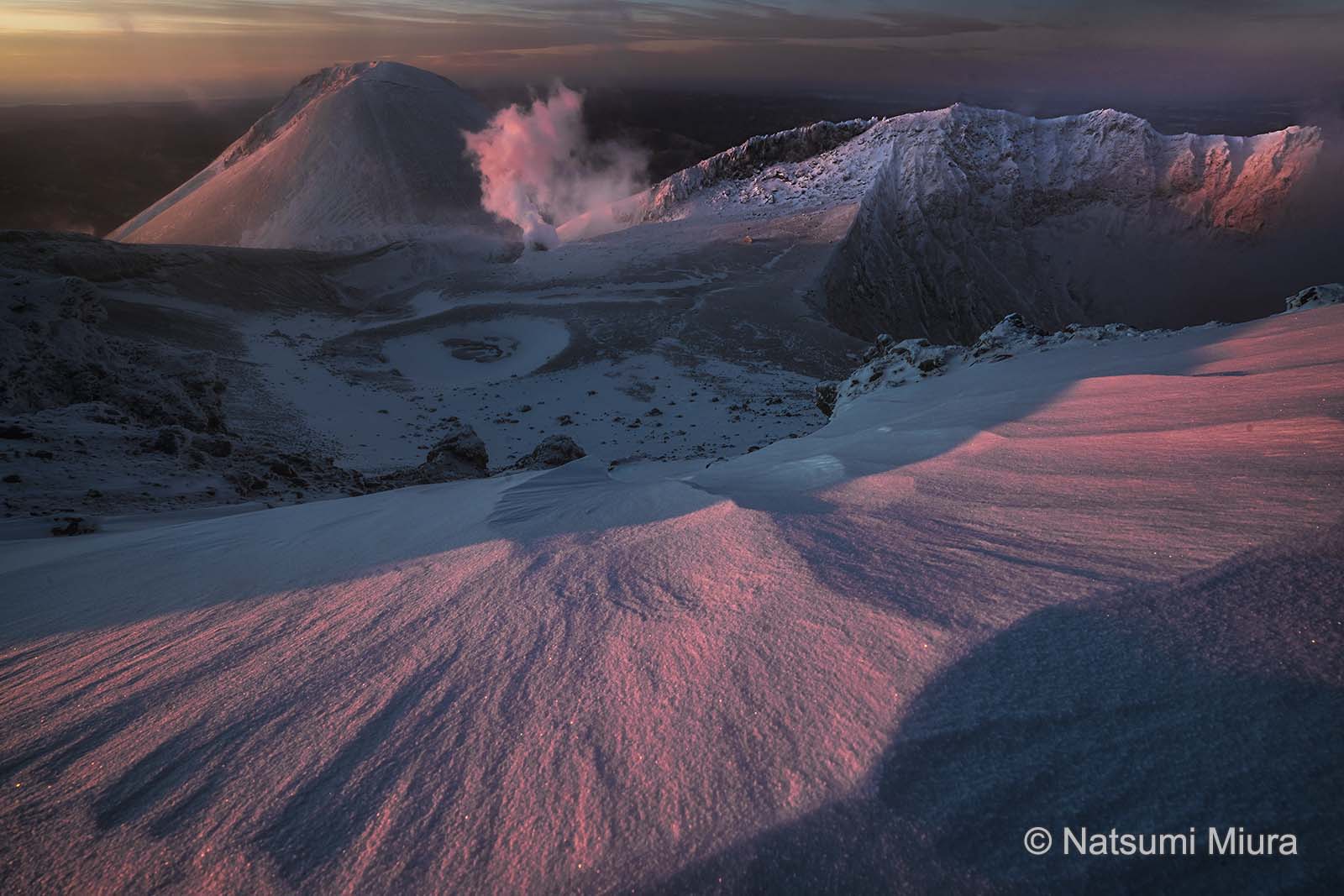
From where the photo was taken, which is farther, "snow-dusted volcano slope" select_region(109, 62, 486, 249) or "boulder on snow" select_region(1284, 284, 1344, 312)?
"snow-dusted volcano slope" select_region(109, 62, 486, 249)

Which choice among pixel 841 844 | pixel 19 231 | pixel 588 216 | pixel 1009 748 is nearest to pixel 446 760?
pixel 841 844

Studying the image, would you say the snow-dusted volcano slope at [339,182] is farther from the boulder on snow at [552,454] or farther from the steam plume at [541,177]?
the boulder on snow at [552,454]

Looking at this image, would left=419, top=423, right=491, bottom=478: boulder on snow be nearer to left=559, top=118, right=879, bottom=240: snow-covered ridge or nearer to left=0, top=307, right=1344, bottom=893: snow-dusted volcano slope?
left=0, top=307, right=1344, bottom=893: snow-dusted volcano slope

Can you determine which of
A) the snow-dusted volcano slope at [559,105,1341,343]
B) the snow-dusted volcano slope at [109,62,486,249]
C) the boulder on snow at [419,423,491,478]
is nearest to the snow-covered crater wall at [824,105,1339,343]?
the snow-dusted volcano slope at [559,105,1341,343]

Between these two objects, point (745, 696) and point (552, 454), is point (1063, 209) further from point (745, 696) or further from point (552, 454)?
point (745, 696)

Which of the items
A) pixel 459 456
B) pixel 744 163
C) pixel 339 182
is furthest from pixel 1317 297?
pixel 339 182

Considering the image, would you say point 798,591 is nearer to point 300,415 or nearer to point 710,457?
point 710,457

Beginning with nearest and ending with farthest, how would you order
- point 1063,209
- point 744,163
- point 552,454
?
1. point 552,454
2. point 1063,209
3. point 744,163

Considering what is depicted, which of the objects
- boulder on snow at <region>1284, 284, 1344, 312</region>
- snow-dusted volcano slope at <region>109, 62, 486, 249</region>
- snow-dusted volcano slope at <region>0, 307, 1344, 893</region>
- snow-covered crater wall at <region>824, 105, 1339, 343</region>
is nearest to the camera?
snow-dusted volcano slope at <region>0, 307, 1344, 893</region>
